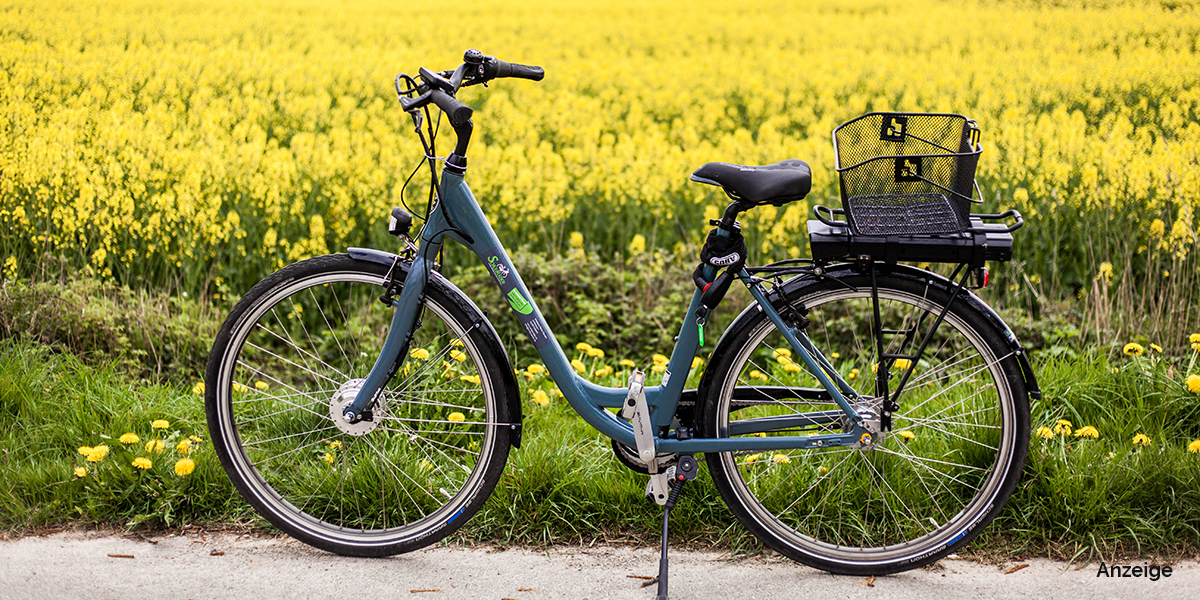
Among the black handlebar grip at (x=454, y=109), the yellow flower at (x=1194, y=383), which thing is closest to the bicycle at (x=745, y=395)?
the black handlebar grip at (x=454, y=109)

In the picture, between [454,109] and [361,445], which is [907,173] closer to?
[454,109]

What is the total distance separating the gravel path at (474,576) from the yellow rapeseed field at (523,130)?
1.91 meters

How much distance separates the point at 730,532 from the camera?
308cm

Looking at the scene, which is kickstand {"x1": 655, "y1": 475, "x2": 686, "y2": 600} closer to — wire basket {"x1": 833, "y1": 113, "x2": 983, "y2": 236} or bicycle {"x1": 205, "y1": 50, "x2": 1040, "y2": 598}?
bicycle {"x1": 205, "y1": 50, "x2": 1040, "y2": 598}

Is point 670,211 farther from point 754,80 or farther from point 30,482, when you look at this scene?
point 30,482

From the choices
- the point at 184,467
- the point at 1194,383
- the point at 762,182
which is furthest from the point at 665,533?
the point at 1194,383

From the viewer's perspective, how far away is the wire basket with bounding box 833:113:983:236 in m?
2.60

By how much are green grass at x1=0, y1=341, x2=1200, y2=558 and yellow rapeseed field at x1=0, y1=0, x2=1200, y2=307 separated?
1.17 meters

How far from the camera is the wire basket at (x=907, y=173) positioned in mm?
2600

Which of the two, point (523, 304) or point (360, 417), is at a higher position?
point (523, 304)

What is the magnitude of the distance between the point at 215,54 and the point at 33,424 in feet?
10.8

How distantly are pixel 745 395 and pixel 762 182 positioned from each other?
70 cm

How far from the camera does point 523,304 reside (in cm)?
283

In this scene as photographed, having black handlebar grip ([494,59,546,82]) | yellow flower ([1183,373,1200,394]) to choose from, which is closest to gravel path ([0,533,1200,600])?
yellow flower ([1183,373,1200,394])
